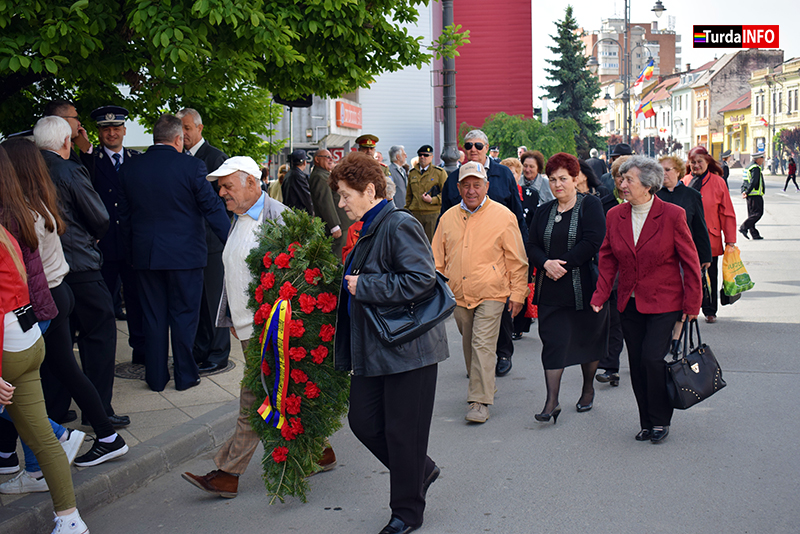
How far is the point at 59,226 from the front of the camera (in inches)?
176

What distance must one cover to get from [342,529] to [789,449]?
2938 mm

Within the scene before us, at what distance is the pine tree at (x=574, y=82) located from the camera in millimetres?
50906

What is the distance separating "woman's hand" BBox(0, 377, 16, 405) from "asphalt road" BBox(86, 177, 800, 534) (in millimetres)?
1074

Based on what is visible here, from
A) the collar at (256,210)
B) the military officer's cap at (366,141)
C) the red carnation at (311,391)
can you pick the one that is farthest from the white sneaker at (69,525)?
the military officer's cap at (366,141)

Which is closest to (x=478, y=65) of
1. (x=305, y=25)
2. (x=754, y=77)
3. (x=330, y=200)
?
(x=330, y=200)

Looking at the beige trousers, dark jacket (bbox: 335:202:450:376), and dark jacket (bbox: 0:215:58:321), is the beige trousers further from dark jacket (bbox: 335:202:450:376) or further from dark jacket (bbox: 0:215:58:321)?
dark jacket (bbox: 0:215:58:321)

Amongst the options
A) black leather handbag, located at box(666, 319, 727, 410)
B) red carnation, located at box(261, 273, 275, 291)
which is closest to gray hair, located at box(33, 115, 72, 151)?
red carnation, located at box(261, 273, 275, 291)

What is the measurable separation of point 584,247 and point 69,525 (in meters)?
3.75

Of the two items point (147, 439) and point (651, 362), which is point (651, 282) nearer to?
point (651, 362)

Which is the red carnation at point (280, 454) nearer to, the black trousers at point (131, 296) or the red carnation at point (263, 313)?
the red carnation at point (263, 313)

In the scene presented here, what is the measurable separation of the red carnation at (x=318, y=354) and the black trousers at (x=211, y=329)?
10.6 feet

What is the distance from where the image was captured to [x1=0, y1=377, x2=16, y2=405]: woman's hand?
3.47 m

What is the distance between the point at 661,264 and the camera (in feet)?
17.4

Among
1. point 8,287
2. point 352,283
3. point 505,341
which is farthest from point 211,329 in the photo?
point 352,283
